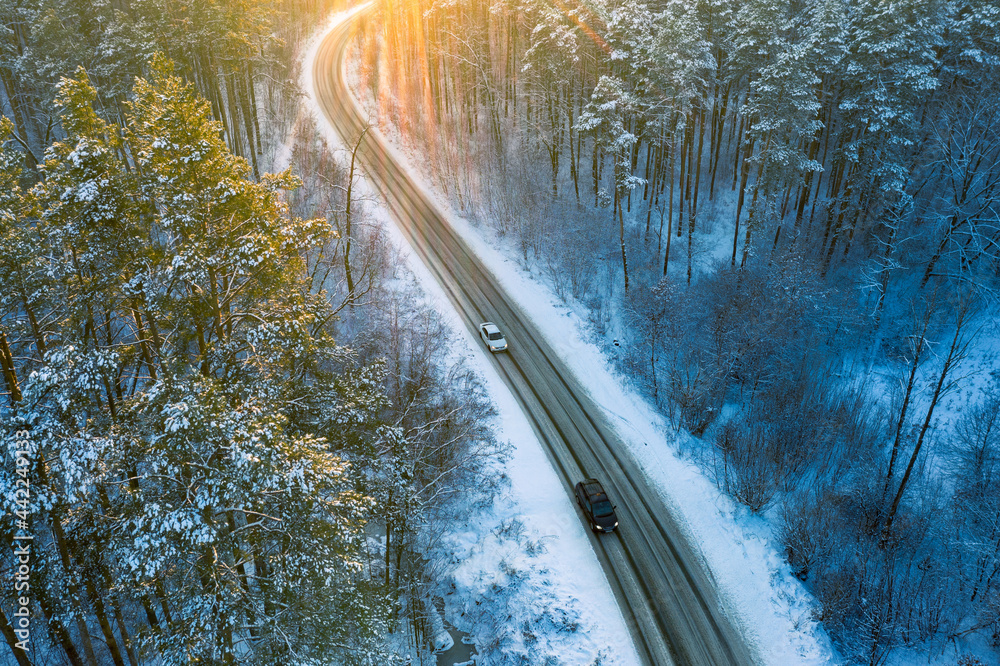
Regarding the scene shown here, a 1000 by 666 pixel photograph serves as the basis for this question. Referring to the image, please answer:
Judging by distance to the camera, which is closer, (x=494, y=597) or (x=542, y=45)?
(x=494, y=597)

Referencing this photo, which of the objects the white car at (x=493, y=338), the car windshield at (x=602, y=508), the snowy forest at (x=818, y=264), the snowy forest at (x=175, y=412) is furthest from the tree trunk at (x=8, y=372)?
the snowy forest at (x=818, y=264)

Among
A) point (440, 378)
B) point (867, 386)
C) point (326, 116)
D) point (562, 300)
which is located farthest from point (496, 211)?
point (867, 386)

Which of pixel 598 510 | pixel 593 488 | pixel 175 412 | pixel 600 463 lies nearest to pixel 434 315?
pixel 600 463

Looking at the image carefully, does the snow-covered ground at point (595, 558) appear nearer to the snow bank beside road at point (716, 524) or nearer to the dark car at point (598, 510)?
the snow bank beside road at point (716, 524)

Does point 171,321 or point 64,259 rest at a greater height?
point 64,259

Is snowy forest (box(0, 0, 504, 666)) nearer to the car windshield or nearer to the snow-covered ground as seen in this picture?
the snow-covered ground

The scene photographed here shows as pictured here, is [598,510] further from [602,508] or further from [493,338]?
[493,338]

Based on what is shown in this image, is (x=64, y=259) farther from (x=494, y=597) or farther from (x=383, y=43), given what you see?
(x=383, y=43)

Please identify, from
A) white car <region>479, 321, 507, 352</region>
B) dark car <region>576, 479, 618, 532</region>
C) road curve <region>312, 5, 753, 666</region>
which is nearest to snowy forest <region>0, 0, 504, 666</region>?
dark car <region>576, 479, 618, 532</region>
